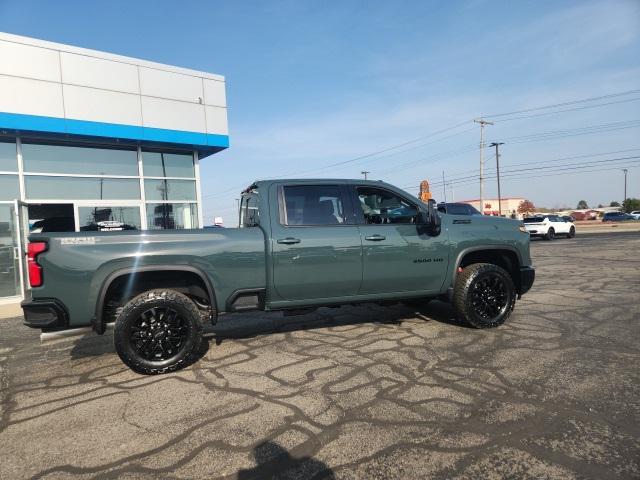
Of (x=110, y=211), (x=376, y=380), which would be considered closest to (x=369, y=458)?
(x=376, y=380)

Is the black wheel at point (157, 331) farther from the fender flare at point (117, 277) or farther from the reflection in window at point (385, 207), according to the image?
the reflection in window at point (385, 207)

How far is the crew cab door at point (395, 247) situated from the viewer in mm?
4961

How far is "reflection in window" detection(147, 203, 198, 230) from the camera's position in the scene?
11828mm

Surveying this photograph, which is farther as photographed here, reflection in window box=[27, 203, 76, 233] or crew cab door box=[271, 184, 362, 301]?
reflection in window box=[27, 203, 76, 233]

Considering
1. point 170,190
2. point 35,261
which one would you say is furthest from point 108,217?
point 35,261

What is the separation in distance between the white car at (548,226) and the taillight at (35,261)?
2508 centimetres

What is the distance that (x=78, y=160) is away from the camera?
10.7 metres

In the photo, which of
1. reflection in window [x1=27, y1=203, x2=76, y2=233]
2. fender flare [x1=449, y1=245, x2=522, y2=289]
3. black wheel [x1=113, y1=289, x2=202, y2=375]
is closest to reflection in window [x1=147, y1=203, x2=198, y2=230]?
reflection in window [x1=27, y1=203, x2=76, y2=233]

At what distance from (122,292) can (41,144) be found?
7967 millimetres

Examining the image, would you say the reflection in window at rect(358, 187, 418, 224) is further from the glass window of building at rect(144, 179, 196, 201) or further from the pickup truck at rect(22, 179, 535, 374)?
the glass window of building at rect(144, 179, 196, 201)

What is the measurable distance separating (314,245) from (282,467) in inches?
98.9

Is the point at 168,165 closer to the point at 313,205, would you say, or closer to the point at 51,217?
the point at 51,217

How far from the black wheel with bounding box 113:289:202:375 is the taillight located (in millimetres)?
789

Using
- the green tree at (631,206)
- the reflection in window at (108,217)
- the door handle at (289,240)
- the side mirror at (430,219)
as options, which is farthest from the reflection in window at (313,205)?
the green tree at (631,206)
